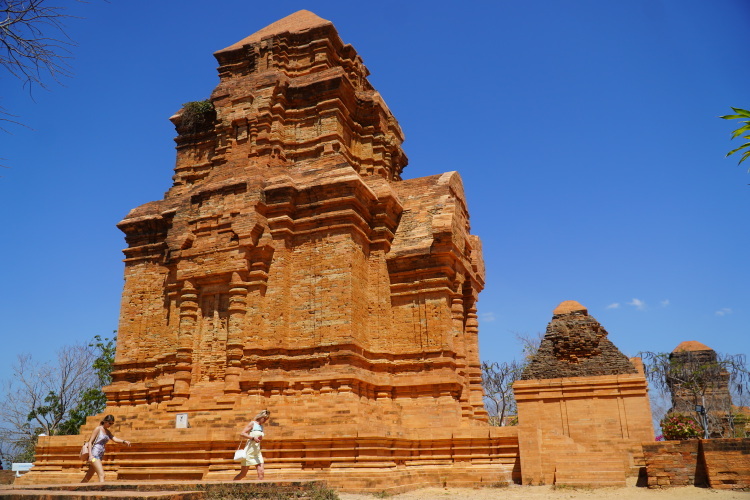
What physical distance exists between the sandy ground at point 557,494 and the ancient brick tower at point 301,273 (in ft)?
6.71

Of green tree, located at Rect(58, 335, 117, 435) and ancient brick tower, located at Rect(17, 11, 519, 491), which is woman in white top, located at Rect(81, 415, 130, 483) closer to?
ancient brick tower, located at Rect(17, 11, 519, 491)

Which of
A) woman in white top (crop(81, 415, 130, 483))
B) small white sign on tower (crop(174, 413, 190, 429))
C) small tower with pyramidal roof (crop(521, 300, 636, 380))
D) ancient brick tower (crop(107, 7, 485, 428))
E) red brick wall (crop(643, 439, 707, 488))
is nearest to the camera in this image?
woman in white top (crop(81, 415, 130, 483))

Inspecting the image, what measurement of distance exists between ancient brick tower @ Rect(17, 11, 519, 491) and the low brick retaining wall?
305 centimetres

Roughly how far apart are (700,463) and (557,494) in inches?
125

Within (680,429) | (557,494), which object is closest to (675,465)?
(557,494)

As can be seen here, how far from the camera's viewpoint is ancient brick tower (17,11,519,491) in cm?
1419

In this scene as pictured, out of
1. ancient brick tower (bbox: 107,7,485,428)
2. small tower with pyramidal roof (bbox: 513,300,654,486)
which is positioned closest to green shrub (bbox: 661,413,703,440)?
small tower with pyramidal roof (bbox: 513,300,654,486)

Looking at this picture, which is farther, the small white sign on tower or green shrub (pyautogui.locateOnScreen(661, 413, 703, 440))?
green shrub (pyautogui.locateOnScreen(661, 413, 703, 440))

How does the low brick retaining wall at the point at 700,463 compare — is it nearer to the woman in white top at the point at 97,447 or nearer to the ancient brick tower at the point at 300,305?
the ancient brick tower at the point at 300,305

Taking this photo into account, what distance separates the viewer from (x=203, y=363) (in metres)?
16.1

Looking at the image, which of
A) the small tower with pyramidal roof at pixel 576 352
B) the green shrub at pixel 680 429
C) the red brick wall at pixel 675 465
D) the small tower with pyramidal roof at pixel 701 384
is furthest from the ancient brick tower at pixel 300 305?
the small tower with pyramidal roof at pixel 701 384

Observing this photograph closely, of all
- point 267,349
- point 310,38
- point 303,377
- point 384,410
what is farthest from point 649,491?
point 310,38

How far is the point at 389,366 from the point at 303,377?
2.52 m

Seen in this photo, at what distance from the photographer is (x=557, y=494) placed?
12.9m
